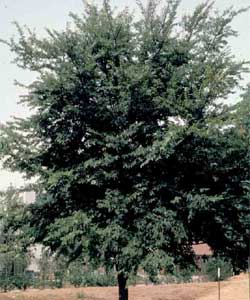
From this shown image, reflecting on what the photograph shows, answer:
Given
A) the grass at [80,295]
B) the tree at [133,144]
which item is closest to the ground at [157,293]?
the grass at [80,295]

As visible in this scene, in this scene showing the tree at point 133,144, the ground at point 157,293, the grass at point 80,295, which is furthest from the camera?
the grass at point 80,295

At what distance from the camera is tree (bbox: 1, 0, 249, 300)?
12.6 meters

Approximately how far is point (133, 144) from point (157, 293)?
23973 mm

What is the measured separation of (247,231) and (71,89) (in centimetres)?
652

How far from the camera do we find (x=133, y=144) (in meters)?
13.1

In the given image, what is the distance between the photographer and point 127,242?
504 inches

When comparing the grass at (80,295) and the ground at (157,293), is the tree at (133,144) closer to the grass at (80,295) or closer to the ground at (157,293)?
the ground at (157,293)

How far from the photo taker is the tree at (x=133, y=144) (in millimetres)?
12578

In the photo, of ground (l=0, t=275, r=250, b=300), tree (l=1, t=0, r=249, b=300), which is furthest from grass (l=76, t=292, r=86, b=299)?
tree (l=1, t=0, r=249, b=300)

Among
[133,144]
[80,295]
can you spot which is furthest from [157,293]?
[133,144]

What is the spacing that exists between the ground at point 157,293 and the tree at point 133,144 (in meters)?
16.5

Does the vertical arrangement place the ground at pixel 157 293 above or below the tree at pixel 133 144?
below

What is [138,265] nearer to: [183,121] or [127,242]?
[127,242]

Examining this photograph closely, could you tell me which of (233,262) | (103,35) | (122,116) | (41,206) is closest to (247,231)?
(233,262)
